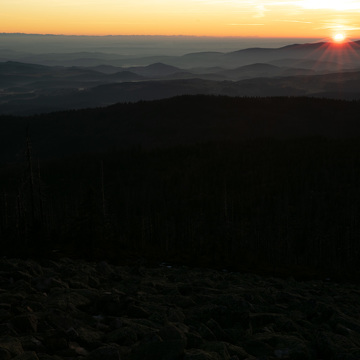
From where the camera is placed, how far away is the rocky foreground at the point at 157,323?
1262 cm

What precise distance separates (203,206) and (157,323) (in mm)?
91275

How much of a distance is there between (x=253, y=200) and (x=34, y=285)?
90.8 meters

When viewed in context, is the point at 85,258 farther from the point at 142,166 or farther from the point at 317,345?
the point at 142,166

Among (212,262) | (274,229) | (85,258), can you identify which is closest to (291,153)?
(274,229)

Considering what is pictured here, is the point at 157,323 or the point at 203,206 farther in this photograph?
the point at 203,206

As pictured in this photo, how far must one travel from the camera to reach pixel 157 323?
16.1 meters

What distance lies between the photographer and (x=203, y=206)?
107188mm

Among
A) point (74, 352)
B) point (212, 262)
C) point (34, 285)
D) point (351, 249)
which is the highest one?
point (74, 352)

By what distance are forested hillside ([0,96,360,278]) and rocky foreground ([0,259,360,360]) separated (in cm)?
1682

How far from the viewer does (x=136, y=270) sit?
30.3 m

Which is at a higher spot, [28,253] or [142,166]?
[28,253]

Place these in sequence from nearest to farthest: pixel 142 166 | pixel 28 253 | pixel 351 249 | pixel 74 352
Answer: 1. pixel 74 352
2. pixel 28 253
3. pixel 351 249
4. pixel 142 166

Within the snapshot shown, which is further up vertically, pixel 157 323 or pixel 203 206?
pixel 157 323

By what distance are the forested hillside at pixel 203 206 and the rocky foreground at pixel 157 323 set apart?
55.2 feet
